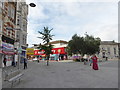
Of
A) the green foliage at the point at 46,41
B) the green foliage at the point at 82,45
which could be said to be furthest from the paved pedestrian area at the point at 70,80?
the green foliage at the point at 82,45

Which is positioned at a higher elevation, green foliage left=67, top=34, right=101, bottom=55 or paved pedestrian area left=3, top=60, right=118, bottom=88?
green foliage left=67, top=34, right=101, bottom=55

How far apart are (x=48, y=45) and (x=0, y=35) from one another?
9303 millimetres

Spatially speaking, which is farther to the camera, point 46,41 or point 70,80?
point 46,41

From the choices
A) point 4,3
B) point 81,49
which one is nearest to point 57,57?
point 81,49

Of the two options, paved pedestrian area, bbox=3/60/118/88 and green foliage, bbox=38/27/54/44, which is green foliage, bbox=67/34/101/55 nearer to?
green foliage, bbox=38/27/54/44

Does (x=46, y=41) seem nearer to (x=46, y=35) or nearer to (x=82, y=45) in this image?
(x=46, y=35)

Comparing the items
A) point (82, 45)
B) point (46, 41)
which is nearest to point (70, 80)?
point (46, 41)

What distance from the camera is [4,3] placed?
59.8 ft

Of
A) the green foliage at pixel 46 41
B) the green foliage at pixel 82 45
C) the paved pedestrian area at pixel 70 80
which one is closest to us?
the paved pedestrian area at pixel 70 80

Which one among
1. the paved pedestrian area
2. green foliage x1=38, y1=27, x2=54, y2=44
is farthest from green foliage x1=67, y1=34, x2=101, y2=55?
the paved pedestrian area

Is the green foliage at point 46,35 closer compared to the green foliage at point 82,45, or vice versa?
the green foliage at point 46,35

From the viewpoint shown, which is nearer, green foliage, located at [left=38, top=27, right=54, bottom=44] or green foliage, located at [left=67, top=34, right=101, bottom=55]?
green foliage, located at [left=38, top=27, right=54, bottom=44]

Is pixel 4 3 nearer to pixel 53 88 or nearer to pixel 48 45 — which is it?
pixel 48 45

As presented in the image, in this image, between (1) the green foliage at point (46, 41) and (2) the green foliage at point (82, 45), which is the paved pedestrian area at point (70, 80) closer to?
(1) the green foliage at point (46, 41)
